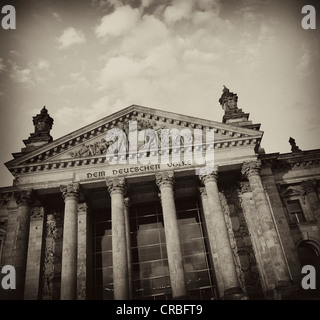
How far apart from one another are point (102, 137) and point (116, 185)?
4.23m

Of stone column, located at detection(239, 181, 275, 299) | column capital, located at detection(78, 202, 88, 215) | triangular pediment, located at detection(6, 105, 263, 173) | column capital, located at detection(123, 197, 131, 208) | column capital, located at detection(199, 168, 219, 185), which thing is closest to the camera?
stone column, located at detection(239, 181, 275, 299)

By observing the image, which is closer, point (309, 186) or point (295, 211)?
point (295, 211)

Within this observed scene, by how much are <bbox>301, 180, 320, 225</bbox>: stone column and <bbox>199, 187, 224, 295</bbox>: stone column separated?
8.96 meters

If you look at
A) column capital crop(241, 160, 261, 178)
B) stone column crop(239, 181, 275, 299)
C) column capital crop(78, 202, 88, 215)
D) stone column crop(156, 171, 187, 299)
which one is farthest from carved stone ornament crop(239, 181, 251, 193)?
column capital crop(78, 202, 88, 215)

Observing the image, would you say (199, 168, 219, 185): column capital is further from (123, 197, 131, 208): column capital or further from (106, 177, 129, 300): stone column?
(123, 197, 131, 208): column capital

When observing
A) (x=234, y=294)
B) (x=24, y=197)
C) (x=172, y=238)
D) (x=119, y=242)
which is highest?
(x=24, y=197)

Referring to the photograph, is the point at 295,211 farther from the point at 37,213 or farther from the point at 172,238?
the point at 37,213

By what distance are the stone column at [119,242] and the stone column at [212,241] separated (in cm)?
627

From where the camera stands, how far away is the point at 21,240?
2108 centimetres

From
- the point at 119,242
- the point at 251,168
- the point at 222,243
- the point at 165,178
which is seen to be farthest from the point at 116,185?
the point at 251,168

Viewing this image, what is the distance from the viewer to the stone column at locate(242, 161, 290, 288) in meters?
19.6
